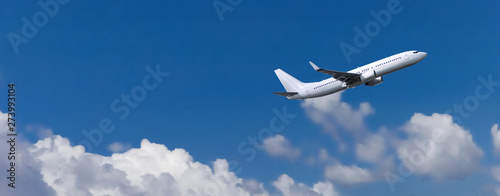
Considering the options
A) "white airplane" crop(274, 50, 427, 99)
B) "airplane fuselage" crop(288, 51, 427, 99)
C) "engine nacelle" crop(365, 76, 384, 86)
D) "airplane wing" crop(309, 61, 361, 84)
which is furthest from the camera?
"engine nacelle" crop(365, 76, 384, 86)

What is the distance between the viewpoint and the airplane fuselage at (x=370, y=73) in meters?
149

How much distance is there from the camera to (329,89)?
516 feet

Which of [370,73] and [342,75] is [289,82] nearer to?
[342,75]

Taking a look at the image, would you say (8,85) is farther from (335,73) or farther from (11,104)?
(335,73)

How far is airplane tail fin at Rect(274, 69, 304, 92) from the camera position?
556 ft

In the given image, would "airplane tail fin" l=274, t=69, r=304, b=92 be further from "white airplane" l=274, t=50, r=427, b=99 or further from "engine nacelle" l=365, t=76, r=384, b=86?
"engine nacelle" l=365, t=76, r=384, b=86

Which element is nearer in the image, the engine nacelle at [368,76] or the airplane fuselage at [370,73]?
the airplane fuselage at [370,73]

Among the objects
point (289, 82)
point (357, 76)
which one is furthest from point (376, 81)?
point (289, 82)

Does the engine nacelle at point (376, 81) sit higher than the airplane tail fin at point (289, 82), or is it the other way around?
the airplane tail fin at point (289, 82)

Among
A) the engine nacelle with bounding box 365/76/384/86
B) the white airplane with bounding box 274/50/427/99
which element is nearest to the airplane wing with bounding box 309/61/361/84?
the white airplane with bounding box 274/50/427/99

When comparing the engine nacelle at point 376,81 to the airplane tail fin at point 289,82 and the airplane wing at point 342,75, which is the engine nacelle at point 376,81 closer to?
the airplane wing at point 342,75

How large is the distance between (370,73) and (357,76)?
3.27 metres

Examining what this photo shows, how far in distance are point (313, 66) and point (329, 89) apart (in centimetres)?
847

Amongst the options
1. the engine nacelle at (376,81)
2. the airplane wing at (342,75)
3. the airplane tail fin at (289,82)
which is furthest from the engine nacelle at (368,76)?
the airplane tail fin at (289,82)
